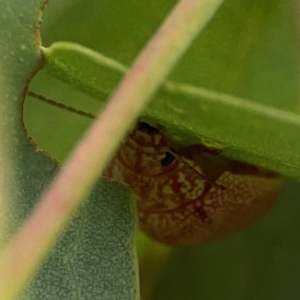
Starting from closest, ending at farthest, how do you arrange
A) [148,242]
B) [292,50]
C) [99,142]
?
[99,142] → [292,50] → [148,242]

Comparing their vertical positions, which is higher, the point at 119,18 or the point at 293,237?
the point at 119,18

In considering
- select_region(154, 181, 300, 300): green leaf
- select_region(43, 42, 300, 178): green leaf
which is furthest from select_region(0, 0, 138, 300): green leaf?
select_region(154, 181, 300, 300): green leaf

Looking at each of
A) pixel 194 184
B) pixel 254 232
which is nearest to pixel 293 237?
pixel 254 232

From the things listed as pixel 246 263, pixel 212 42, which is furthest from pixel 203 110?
pixel 246 263

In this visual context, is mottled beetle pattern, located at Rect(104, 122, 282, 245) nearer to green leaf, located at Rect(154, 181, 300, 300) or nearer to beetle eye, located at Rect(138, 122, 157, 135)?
beetle eye, located at Rect(138, 122, 157, 135)

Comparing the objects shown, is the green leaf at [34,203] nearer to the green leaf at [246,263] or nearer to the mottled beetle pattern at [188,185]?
the mottled beetle pattern at [188,185]

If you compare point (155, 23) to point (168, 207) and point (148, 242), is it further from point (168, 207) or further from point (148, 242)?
point (148, 242)
